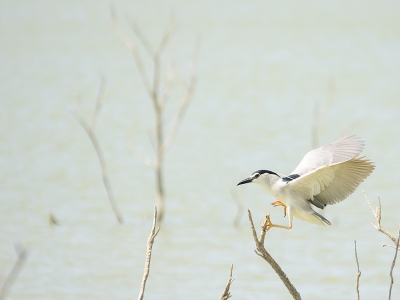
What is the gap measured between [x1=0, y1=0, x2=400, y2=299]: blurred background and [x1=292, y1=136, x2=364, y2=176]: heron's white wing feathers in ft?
11.7

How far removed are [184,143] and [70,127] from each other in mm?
2890

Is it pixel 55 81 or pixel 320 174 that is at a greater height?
pixel 320 174

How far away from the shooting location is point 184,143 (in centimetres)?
1691

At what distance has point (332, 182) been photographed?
5.85 metres

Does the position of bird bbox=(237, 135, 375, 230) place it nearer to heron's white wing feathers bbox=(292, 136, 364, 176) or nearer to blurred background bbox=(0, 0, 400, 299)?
heron's white wing feathers bbox=(292, 136, 364, 176)

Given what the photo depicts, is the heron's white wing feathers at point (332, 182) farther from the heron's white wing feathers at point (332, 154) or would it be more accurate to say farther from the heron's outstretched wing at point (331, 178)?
the heron's white wing feathers at point (332, 154)

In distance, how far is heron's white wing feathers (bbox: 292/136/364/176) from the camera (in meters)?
6.12

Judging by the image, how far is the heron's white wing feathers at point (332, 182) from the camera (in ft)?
18.5

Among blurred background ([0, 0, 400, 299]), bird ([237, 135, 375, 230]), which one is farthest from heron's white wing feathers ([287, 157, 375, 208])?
blurred background ([0, 0, 400, 299])

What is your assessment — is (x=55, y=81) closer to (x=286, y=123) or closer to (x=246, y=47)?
(x=286, y=123)

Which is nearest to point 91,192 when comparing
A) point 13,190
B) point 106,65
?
point 13,190

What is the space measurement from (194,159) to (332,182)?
989 cm

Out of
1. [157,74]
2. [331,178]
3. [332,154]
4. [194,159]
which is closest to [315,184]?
[331,178]

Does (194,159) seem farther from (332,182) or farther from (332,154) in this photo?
(332,182)
